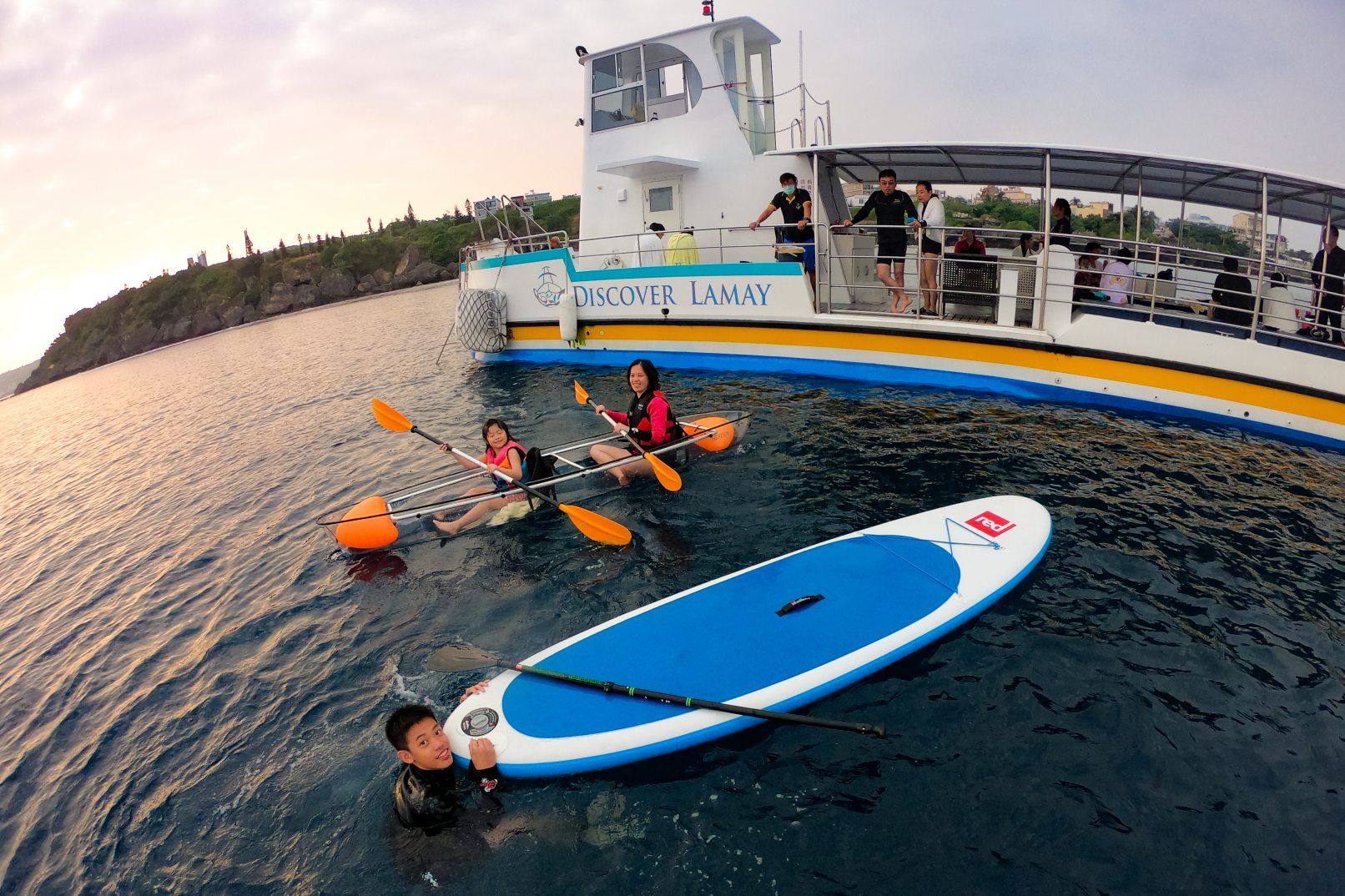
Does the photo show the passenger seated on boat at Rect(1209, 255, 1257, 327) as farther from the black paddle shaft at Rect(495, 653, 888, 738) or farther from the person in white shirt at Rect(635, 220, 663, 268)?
the person in white shirt at Rect(635, 220, 663, 268)

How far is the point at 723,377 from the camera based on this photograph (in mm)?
12883

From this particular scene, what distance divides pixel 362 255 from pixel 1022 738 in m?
92.5

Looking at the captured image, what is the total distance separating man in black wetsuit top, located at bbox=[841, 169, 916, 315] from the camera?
1042cm

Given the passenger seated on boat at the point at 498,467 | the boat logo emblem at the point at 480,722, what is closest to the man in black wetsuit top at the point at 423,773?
the boat logo emblem at the point at 480,722

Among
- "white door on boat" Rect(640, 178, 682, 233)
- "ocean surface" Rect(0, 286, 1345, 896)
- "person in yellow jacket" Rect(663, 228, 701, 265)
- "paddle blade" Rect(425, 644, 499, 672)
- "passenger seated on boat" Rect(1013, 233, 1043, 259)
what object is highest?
"white door on boat" Rect(640, 178, 682, 233)

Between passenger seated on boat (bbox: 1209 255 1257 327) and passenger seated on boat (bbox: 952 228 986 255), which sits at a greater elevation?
passenger seated on boat (bbox: 952 228 986 255)

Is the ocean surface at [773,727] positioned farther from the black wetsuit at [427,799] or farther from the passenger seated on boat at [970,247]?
the passenger seated on boat at [970,247]

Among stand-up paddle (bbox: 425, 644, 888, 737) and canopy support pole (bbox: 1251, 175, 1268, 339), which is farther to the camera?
canopy support pole (bbox: 1251, 175, 1268, 339)

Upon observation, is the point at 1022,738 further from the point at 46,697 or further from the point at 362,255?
the point at 362,255

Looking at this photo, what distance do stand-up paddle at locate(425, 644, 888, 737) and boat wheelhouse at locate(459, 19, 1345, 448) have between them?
280 inches

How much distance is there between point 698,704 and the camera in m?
4.16

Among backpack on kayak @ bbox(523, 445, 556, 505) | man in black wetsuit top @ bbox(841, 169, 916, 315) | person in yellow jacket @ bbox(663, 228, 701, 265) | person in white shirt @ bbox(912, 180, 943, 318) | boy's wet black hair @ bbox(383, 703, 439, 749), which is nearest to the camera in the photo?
boy's wet black hair @ bbox(383, 703, 439, 749)

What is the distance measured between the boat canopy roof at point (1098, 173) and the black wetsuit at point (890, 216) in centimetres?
73

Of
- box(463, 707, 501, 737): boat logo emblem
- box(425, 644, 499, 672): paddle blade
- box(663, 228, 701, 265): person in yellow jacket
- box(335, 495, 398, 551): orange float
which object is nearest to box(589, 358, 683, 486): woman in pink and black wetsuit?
box(335, 495, 398, 551): orange float
